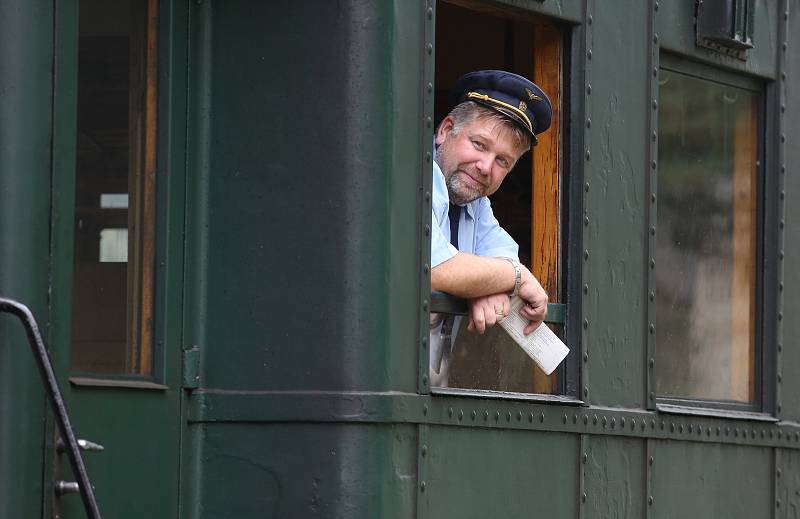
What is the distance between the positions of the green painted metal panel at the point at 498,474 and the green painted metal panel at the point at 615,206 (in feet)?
0.97

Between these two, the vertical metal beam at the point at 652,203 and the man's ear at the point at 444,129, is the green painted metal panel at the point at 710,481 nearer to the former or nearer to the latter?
the vertical metal beam at the point at 652,203

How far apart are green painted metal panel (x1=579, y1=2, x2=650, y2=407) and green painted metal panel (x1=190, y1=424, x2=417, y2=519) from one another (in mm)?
1015

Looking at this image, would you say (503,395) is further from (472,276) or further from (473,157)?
(473,157)

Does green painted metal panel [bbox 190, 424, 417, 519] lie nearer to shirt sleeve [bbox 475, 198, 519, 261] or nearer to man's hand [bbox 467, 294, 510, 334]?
man's hand [bbox 467, 294, 510, 334]

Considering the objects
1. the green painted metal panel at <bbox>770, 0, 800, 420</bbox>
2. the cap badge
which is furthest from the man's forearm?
the green painted metal panel at <bbox>770, 0, 800, 420</bbox>

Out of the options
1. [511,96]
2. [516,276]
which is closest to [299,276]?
[516,276]

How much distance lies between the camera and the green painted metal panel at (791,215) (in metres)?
6.28

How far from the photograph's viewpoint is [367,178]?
14.8ft

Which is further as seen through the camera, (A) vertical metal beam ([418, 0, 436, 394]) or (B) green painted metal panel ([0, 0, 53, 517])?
(A) vertical metal beam ([418, 0, 436, 394])

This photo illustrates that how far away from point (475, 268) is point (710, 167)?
5.52 ft

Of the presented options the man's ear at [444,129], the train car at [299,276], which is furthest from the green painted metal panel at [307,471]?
the man's ear at [444,129]

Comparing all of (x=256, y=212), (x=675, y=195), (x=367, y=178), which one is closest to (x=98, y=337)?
(x=256, y=212)

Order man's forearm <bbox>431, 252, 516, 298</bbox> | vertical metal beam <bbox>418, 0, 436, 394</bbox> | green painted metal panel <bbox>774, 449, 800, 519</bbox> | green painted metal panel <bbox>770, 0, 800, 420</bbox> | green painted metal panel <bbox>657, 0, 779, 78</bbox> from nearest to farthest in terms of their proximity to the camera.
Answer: vertical metal beam <bbox>418, 0, 436, 394</bbox>, man's forearm <bbox>431, 252, 516, 298</bbox>, green painted metal panel <bbox>657, 0, 779, 78</bbox>, green painted metal panel <bbox>774, 449, 800, 519</bbox>, green painted metal panel <bbox>770, 0, 800, 420</bbox>

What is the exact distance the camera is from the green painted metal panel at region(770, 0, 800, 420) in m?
6.28
